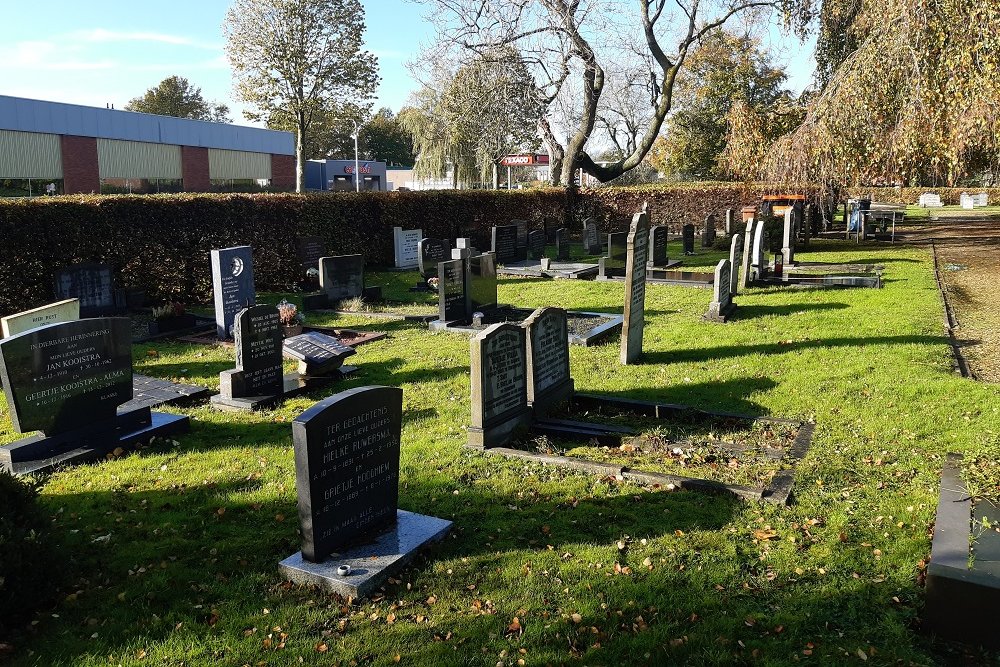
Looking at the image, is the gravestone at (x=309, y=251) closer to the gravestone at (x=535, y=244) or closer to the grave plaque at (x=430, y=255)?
the grave plaque at (x=430, y=255)

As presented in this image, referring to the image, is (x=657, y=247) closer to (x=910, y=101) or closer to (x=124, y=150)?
(x=910, y=101)

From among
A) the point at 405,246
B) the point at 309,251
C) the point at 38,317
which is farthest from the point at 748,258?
the point at 38,317

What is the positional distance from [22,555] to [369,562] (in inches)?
74.2

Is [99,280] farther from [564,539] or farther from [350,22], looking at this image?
[350,22]

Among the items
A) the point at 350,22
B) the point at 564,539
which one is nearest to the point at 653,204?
the point at 350,22

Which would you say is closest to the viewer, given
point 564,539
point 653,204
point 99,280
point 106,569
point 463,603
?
point 463,603

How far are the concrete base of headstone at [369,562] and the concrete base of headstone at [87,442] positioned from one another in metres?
3.03

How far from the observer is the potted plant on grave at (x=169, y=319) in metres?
12.1

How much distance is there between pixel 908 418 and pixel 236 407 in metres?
6.82

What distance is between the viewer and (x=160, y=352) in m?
11.0

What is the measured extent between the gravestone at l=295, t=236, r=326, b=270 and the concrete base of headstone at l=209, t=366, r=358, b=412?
828 cm

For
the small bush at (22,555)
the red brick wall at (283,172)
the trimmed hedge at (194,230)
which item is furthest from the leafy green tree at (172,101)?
the small bush at (22,555)

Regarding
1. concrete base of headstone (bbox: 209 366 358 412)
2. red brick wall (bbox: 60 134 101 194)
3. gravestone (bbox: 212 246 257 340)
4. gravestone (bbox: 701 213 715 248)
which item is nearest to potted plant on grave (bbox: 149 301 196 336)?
gravestone (bbox: 212 246 257 340)

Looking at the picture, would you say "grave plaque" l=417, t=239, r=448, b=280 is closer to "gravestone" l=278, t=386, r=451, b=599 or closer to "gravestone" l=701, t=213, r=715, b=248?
"gravestone" l=701, t=213, r=715, b=248
